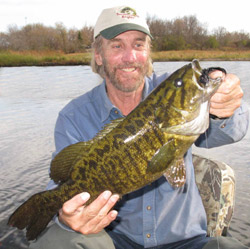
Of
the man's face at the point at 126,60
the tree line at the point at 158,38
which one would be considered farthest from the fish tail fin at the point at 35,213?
the tree line at the point at 158,38

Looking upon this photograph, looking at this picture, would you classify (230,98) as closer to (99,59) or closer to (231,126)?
(231,126)

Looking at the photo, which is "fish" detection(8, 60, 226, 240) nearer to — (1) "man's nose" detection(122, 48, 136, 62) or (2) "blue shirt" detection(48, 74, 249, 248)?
(2) "blue shirt" detection(48, 74, 249, 248)

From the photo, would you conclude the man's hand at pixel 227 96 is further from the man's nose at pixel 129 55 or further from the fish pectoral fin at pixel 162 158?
the man's nose at pixel 129 55

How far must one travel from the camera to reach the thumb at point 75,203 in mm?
2436

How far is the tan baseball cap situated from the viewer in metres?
3.70

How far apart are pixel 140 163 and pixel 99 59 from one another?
7.61ft

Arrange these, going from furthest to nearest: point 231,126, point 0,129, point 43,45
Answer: point 43,45, point 0,129, point 231,126

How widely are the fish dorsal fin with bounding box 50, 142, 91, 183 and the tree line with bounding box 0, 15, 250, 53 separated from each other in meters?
53.5

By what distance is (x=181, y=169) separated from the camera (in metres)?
2.53

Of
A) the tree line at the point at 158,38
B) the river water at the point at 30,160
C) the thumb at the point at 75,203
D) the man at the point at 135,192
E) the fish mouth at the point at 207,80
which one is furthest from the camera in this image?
the tree line at the point at 158,38

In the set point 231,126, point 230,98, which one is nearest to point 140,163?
point 230,98

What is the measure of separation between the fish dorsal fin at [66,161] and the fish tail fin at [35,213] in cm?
16

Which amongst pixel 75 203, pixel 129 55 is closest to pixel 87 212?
pixel 75 203

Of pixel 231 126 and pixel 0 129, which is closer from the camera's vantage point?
pixel 231 126
